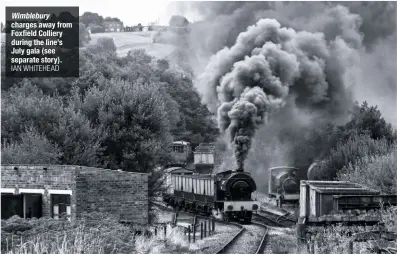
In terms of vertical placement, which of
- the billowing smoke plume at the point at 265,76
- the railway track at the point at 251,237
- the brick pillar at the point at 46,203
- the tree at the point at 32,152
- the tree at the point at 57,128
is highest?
the billowing smoke plume at the point at 265,76

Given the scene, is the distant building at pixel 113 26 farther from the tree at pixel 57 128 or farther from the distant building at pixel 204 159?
the tree at pixel 57 128

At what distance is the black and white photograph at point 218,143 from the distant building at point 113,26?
48235mm

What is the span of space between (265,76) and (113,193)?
1956 cm

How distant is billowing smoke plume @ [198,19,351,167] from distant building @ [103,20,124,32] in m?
69.8

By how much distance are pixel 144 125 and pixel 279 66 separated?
12.9 meters

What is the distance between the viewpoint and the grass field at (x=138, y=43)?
97688mm

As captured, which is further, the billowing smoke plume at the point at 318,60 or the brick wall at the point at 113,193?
the billowing smoke plume at the point at 318,60

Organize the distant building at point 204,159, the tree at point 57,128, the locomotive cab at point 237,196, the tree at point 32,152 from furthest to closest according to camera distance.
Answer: the distant building at point 204,159
the locomotive cab at point 237,196
the tree at point 57,128
the tree at point 32,152

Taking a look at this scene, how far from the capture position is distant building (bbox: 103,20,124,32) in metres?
108

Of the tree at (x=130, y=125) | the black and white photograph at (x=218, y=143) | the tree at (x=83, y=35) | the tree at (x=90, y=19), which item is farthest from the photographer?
the tree at (x=90, y=19)

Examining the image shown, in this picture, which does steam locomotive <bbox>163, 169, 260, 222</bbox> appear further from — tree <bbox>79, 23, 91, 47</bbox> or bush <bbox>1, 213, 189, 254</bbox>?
tree <bbox>79, 23, 91, 47</bbox>

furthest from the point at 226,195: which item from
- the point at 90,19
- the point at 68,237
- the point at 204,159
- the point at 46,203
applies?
the point at 90,19

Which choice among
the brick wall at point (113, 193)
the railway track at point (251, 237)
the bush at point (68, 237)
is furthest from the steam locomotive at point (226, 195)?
the bush at point (68, 237)

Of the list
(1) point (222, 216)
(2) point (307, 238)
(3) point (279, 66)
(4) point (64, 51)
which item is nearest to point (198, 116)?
(3) point (279, 66)
